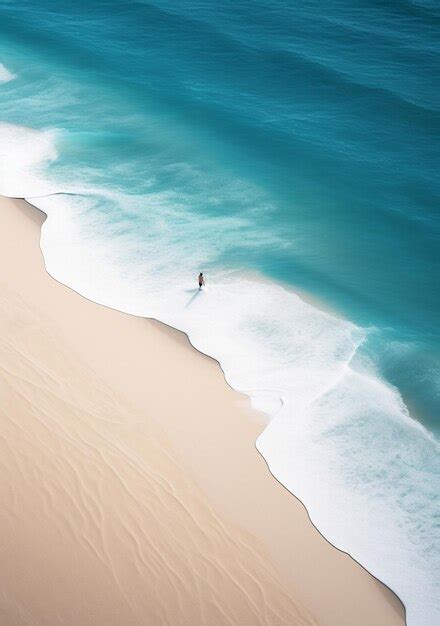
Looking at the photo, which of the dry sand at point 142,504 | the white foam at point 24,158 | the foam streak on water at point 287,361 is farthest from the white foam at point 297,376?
the white foam at point 24,158

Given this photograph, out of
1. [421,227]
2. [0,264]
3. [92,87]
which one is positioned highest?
[92,87]

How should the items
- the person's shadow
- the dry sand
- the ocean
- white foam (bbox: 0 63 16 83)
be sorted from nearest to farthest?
the dry sand
the ocean
the person's shadow
white foam (bbox: 0 63 16 83)

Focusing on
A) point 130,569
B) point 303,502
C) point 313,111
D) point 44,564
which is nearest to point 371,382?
point 303,502

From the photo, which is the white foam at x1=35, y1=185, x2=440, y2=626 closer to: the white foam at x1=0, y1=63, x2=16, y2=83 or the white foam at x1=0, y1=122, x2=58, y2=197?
the white foam at x1=0, y1=122, x2=58, y2=197

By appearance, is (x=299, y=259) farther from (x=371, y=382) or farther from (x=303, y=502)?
(x=303, y=502)

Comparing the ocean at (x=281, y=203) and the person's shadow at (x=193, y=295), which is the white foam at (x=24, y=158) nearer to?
the ocean at (x=281, y=203)

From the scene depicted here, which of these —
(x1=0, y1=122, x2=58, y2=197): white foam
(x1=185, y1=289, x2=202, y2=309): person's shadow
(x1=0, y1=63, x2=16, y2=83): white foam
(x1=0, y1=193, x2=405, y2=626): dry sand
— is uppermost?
(x1=0, y1=63, x2=16, y2=83): white foam

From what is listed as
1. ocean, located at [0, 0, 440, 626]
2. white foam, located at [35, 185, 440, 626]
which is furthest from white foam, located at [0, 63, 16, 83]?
white foam, located at [35, 185, 440, 626]

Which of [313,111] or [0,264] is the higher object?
[313,111]
